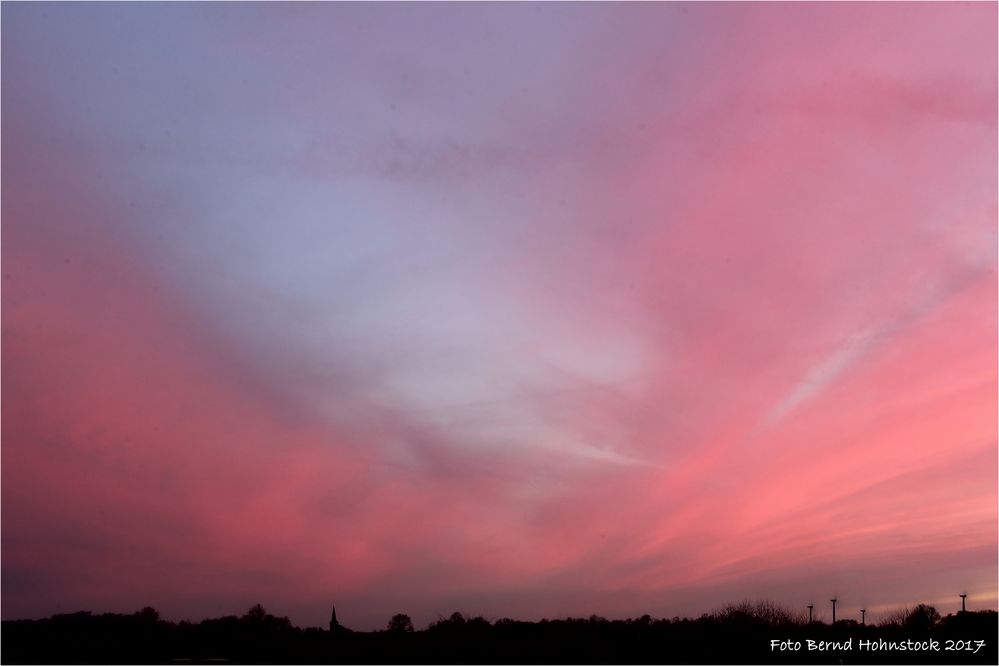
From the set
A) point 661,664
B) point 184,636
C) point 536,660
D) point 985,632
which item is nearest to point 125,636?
point 184,636

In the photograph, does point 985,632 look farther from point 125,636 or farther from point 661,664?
point 125,636

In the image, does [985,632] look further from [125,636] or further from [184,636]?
[125,636]

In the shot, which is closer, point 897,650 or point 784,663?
point 784,663

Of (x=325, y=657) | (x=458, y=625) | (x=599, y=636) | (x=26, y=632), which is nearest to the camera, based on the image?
(x=325, y=657)

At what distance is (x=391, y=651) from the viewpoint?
5028 centimetres

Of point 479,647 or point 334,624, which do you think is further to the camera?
point 334,624

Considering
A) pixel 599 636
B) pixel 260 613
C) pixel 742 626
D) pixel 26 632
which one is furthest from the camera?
pixel 260 613

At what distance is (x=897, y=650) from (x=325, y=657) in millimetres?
29620

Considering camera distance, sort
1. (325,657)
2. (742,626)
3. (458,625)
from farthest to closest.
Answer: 1. (458,625)
2. (742,626)
3. (325,657)

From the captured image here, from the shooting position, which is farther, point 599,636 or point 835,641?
point 599,636

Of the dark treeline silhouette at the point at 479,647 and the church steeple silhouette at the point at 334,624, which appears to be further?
the church steeple silhouette at the point at 334,624

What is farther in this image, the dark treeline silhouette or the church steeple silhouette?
the church steeple silhouette

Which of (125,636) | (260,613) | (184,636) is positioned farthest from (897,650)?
(260,613)

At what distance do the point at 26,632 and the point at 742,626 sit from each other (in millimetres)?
49777
